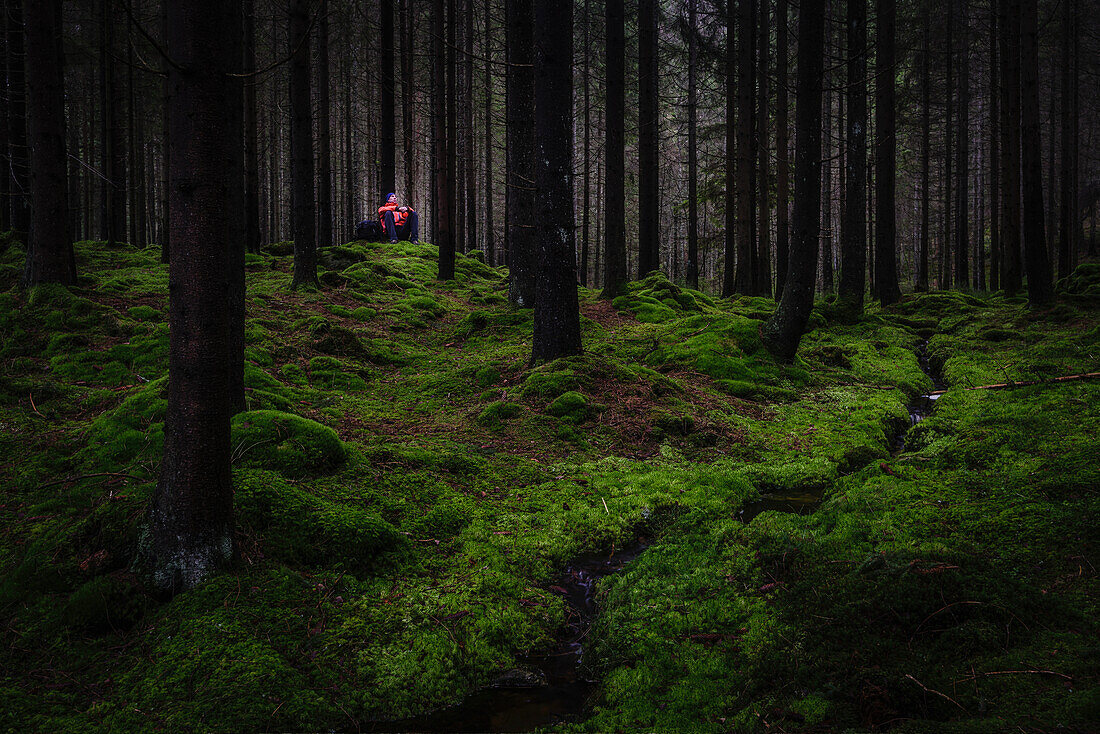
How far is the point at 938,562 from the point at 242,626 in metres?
3.62

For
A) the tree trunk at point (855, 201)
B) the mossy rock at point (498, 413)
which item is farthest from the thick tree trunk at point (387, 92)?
the mossy rock at point (498, 413)

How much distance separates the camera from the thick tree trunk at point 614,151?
13328mm

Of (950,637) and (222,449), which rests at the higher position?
(222,449)

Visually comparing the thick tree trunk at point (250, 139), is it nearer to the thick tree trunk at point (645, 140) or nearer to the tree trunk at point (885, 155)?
the thick tree trunk at point (645, 140)

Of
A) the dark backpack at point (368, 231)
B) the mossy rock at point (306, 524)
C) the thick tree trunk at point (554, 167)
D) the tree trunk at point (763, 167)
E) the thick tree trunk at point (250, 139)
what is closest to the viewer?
the mossy rock at point (306, 524)

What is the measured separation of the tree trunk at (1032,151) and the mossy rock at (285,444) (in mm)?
13648

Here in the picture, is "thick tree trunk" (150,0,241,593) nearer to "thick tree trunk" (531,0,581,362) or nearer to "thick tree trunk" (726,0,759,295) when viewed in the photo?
"thick tree trunk" (531,0,581,362)

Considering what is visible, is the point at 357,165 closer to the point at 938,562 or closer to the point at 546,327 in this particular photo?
the point at 546,327

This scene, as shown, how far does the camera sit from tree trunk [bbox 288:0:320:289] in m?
11.6

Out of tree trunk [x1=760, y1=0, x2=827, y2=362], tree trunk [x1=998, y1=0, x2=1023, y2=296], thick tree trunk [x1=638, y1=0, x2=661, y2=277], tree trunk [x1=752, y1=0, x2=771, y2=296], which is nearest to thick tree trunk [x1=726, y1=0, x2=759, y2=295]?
tree trunk [x1=752, y1=0, x2=771, y2=296]

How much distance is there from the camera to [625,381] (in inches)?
299

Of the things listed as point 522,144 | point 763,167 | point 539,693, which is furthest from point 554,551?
point 763,167

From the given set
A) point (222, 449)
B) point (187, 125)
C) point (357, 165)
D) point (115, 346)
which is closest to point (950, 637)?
point (222, 449)

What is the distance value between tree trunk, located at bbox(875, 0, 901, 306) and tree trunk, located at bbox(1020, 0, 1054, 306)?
2.69m
